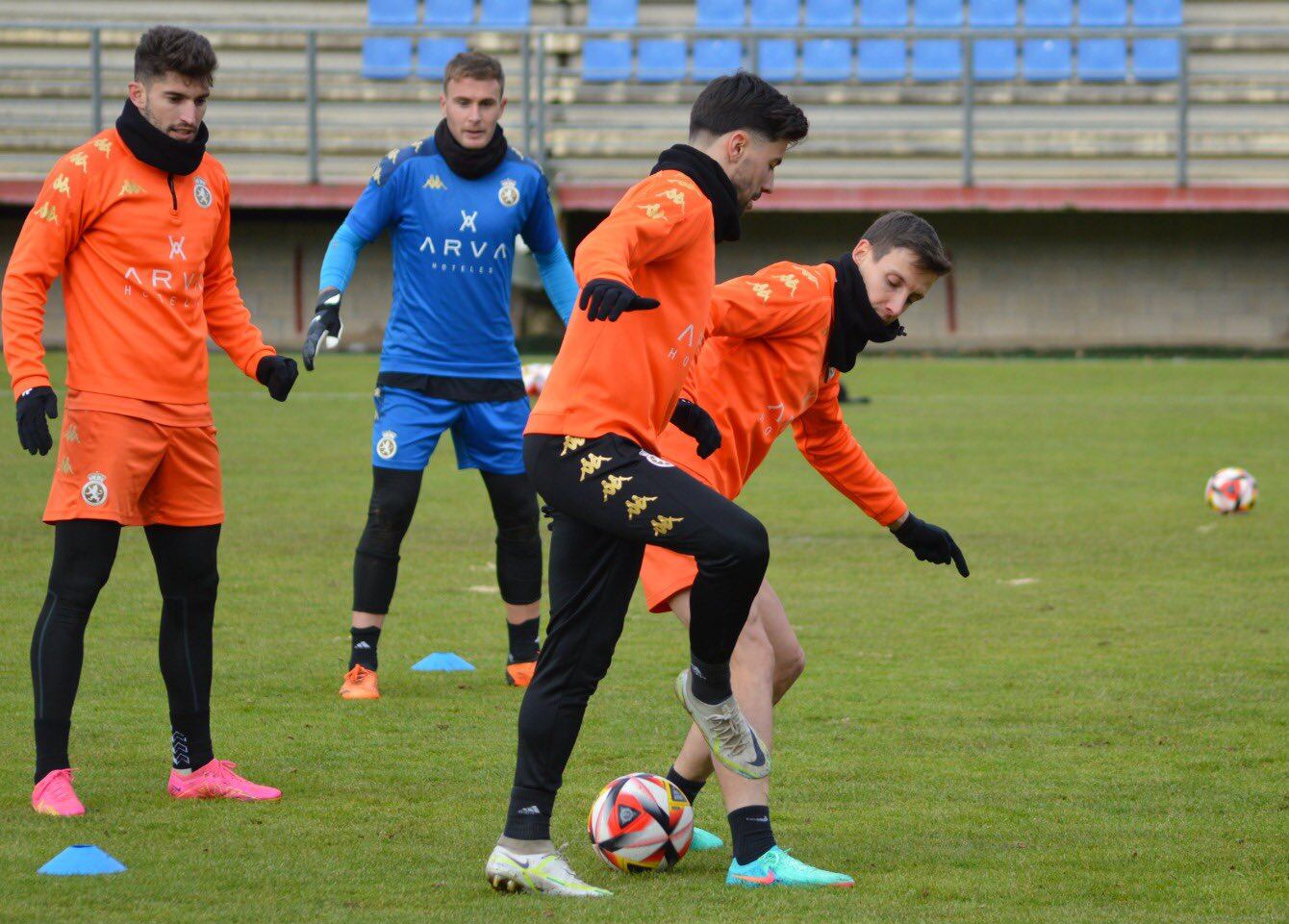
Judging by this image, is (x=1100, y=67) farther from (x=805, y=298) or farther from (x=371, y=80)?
(x=805, y=298)

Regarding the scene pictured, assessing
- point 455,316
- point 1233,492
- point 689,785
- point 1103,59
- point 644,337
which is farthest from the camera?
point 1103,59

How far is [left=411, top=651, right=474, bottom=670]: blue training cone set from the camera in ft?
23.5

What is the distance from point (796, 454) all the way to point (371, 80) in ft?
49.7

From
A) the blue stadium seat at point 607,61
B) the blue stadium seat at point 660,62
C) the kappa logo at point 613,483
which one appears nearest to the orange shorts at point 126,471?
the kappa logo at point 613,483

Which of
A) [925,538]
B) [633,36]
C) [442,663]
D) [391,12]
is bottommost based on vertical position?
[442,663]

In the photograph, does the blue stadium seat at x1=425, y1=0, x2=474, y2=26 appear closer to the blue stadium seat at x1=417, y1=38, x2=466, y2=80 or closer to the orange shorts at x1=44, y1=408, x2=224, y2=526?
the blue stadium seat at x1=417, y1=38, x2=466, y2=80

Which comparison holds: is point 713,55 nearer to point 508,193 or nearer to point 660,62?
point 660,62

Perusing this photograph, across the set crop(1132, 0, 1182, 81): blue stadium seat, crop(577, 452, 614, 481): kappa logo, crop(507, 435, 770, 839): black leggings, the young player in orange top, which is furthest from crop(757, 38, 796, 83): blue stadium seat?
crop(577, 452, 614, 481): kappa logo

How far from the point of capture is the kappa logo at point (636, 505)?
4.07 meters

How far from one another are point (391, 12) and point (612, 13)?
12.1 ft

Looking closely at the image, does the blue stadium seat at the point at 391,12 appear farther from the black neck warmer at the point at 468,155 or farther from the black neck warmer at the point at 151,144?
the black neck warmer at the point at 151,144

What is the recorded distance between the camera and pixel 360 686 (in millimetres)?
6617

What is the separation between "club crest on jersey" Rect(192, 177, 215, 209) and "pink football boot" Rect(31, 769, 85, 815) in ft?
5.47

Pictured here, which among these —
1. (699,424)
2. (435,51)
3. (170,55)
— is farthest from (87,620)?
(435,51)
